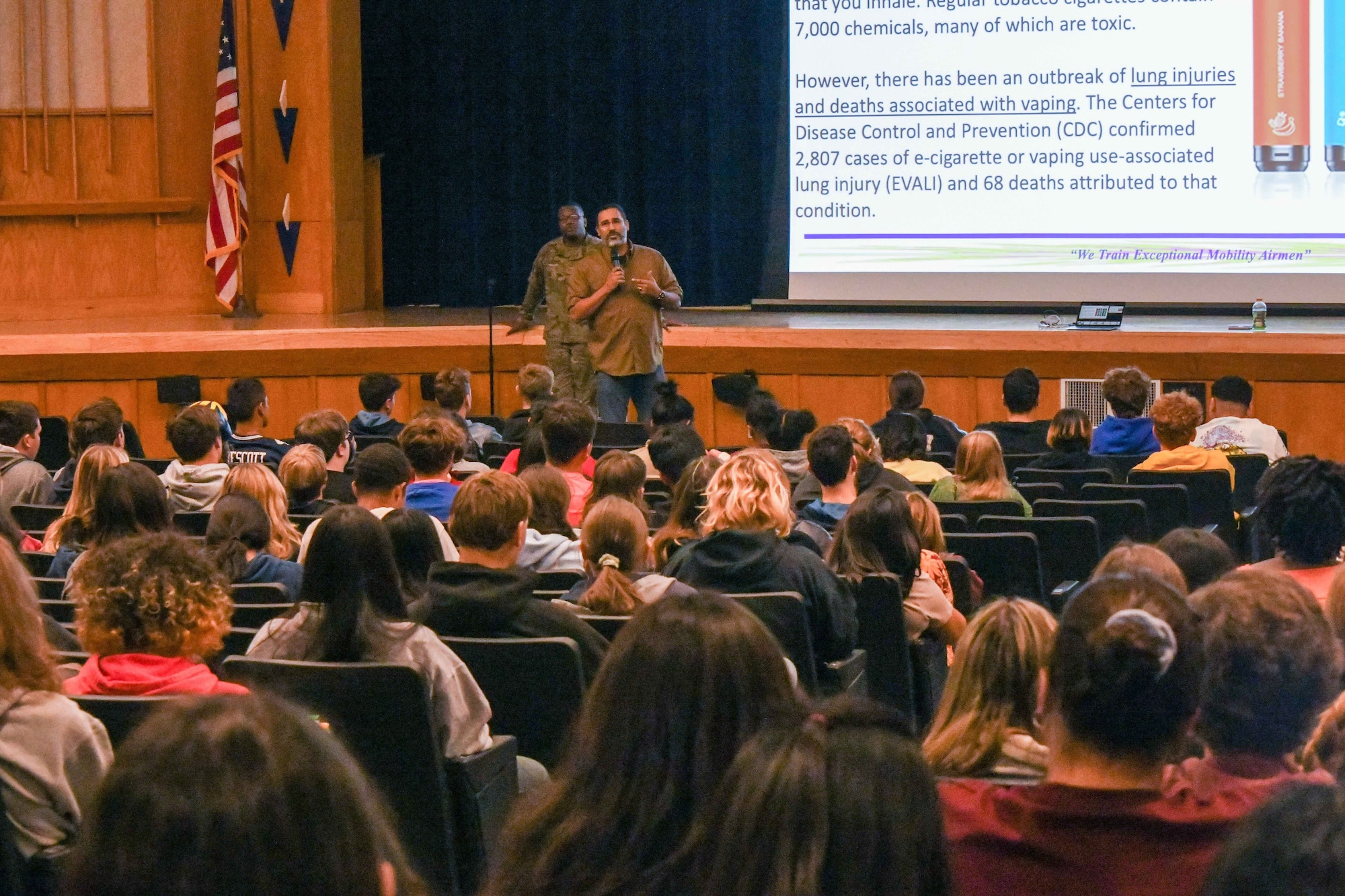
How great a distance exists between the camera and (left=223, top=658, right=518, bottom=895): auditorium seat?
276cm

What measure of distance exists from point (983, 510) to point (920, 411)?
7.86 feet

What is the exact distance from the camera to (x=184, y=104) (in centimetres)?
1123

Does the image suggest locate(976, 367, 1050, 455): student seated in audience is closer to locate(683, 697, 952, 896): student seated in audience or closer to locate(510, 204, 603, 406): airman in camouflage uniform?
locate(510, 204, 603, 406): airman in camouflage uniform

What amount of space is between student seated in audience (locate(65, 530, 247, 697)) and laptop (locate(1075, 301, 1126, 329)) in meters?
7.66

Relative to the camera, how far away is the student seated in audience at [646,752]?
1646mm

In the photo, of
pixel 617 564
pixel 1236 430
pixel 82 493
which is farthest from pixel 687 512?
pixel 1236 430

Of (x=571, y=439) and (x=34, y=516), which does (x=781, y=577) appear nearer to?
(x=571, y=439)

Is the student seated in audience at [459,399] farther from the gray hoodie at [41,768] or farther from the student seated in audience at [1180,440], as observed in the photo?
the gray hoodie at [41,768]

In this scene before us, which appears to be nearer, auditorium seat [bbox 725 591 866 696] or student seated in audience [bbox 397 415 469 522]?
auditorium seat [bbox 725 591 866 696]

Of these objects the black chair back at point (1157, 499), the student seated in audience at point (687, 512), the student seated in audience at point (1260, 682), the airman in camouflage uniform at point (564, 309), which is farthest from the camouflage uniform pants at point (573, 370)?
the student seated in audience at point (1260, 682)

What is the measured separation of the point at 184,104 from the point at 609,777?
34.3 ft

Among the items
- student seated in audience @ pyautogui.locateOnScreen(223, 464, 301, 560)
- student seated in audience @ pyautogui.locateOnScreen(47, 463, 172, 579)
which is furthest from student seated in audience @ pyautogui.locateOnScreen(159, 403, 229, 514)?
student seated in audience @ pyautogui.locateOnScreen(47, 463, 172, 579)

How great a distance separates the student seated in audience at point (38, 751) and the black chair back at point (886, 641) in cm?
197

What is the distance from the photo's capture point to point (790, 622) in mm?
3482
